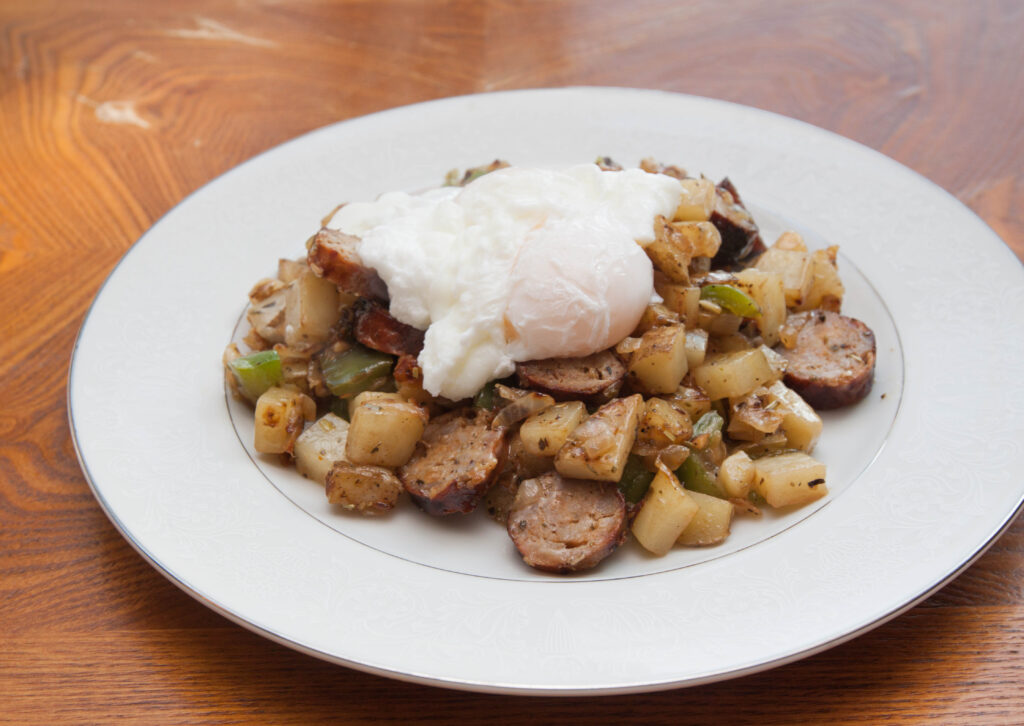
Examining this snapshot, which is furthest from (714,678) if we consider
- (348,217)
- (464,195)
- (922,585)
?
(348,217)

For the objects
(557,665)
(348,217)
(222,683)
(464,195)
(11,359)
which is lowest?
(11,359)

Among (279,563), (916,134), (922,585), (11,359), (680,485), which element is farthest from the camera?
(916,134)

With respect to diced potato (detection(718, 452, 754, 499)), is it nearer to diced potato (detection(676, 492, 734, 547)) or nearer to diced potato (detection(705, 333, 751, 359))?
diced potato (detection(676, 492, 734, 547))

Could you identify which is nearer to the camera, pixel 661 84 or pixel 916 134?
pixel 916 134

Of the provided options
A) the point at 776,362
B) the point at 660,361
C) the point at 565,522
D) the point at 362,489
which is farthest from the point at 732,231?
the point at 362,489

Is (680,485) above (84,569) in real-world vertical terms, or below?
above

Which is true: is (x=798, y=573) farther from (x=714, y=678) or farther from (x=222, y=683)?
(x=222, y=683)

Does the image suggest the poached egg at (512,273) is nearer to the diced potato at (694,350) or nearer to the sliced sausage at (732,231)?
the diced potato at (694,350)
